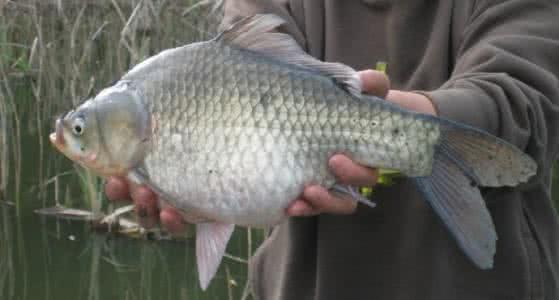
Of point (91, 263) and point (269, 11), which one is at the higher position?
point (269, 11)

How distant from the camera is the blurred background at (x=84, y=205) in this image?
2.74 meters

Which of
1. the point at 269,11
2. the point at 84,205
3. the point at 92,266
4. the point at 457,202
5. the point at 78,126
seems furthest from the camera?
the point at 84,205

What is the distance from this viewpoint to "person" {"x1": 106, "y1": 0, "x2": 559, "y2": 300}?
1069 millimetres

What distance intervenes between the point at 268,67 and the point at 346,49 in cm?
28

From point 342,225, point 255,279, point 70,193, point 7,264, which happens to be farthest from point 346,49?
point 70,193

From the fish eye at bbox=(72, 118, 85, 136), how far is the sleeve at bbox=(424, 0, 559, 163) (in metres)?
0.39

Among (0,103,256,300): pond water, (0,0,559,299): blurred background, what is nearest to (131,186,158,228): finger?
(0,0,559,299): blurred background

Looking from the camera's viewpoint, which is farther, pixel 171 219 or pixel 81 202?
pixel 81 202

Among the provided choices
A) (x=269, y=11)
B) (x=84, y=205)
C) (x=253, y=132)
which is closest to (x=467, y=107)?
(x=253, y=132)

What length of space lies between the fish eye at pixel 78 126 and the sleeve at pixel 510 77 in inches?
15.2

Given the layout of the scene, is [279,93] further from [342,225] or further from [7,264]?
[7,264]

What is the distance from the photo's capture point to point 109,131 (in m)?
1.04

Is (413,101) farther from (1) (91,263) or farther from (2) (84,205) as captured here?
(2) (84,205)

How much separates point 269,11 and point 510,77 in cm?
35
